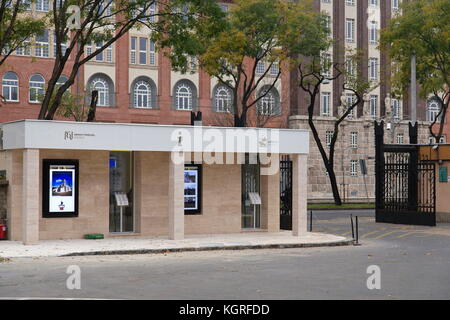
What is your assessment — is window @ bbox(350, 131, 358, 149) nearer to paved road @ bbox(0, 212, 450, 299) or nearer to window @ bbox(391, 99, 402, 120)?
window @ bbox(391, 99, 402, 120)

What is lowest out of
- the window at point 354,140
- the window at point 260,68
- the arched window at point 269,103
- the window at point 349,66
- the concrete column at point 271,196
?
the concrete column at point 271,196

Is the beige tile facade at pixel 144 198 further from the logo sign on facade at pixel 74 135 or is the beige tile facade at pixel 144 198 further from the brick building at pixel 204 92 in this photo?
the brick building at pixel 204 92

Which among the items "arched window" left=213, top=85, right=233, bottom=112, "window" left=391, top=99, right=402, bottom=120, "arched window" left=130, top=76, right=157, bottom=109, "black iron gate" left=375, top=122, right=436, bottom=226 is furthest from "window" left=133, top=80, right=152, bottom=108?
"black iron gate" left=375, top=122, right=436, bottom=226

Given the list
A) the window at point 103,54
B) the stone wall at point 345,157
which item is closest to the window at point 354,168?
the stone wall at point 345,157

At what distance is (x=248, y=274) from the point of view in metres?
16.1

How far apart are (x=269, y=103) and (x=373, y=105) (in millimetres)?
13115

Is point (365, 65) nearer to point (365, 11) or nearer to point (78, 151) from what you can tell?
point (365, 11)

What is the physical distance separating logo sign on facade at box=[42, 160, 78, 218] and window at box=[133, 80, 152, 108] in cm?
3621

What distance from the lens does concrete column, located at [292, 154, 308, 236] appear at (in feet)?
86.8

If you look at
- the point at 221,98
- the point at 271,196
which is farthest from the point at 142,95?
the point at 271,196

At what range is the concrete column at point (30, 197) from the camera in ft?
73.6

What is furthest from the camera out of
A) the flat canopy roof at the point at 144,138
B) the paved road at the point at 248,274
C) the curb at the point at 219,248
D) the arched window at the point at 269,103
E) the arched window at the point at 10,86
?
the arched window at the point at 269,103

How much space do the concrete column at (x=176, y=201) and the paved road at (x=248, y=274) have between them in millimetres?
3115

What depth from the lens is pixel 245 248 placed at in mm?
22750
